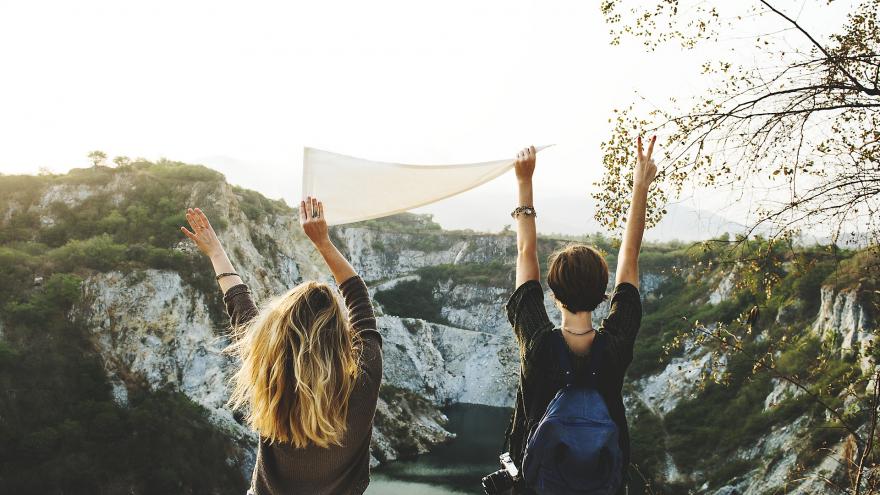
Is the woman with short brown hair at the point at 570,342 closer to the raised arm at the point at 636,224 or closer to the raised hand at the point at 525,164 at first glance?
the raised arm at the point at 636,224

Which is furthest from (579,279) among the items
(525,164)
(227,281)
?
(227,281)

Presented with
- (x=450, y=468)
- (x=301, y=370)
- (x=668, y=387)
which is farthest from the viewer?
(x=668, y=387)

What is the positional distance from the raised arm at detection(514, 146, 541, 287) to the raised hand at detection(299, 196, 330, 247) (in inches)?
25.7

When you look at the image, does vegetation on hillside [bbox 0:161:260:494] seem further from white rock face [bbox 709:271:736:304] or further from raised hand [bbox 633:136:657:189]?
white rock face [bbox 709:271:736:304]

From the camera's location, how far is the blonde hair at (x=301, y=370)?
1751mm

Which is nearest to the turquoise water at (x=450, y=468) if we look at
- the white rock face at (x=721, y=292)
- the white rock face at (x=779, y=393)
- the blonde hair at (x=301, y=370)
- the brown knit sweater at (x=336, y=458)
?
the white rock face at (x=779, y=393)

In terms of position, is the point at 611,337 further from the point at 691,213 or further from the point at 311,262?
the point at 311,262

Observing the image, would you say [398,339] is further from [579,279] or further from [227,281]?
[579,279]

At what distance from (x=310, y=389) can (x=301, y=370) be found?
0.06 metres

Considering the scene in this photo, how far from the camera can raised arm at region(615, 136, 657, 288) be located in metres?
2.23

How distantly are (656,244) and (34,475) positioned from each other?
2311 inches

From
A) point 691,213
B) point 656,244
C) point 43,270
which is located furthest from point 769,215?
point 656,244

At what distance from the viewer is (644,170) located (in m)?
2.49

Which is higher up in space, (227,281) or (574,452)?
(227,281)
